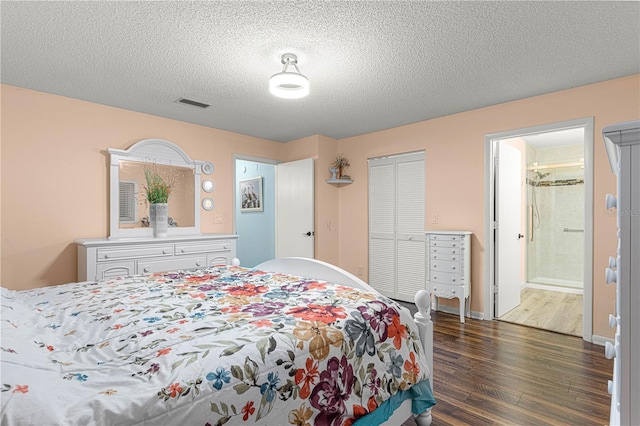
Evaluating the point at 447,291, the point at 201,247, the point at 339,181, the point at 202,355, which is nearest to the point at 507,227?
the point at 447,291

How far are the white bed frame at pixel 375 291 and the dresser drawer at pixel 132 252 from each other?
1.57 metres

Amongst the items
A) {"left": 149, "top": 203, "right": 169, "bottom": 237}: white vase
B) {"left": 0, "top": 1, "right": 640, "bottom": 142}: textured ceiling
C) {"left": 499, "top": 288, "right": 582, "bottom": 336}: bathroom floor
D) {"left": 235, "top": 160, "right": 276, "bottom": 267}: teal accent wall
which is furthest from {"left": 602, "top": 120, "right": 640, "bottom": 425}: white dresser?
{"left": 235, "top": 160, "right": 276, "bottom": 267}: teal accent wall

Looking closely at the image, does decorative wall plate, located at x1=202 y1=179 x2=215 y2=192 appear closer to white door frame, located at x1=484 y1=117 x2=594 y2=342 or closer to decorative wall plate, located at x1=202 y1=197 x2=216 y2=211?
decorative wall plate, located at x1=202 y1=197 x2=216 y2=211

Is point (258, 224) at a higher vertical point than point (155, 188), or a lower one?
lower

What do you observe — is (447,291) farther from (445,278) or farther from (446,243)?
(446,243)

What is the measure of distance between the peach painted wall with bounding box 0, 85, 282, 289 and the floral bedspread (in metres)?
1.61

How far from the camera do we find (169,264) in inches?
139

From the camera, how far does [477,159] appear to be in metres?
3.69

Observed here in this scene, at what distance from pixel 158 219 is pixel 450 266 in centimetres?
338

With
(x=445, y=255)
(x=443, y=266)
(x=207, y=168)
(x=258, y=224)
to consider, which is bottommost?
(x=443, y=266)

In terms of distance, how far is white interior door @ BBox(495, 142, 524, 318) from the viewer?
145 inches

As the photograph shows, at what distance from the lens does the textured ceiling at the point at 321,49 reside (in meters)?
1.90

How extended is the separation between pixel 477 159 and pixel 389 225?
145 cm

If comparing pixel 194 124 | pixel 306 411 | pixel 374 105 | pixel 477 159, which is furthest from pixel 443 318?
pixel 194 124
